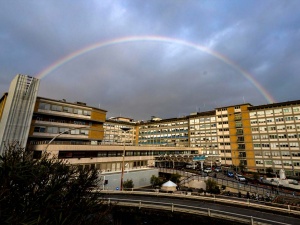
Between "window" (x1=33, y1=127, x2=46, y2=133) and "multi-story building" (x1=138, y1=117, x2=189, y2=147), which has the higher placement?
"multi-story building" (x1=138, y1=117, x2=189, y2=147)

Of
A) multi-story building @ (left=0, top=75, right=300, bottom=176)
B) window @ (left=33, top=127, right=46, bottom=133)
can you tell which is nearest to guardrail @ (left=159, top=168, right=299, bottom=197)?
multi-story building @ (left=0, top=75, right=300, bottom=176)

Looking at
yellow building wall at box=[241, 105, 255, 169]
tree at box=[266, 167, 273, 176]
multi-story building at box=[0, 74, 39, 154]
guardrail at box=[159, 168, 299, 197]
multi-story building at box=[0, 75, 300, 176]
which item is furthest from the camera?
yellow building wall at box=[241, 105, 255, 169]

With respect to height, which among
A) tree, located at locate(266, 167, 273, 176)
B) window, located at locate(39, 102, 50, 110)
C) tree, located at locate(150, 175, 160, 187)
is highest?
window, located at locate(39, 102, 50, 110)

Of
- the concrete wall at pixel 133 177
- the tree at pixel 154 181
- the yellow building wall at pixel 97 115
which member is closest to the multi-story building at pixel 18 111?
the yellow building wall at pixel 97 115

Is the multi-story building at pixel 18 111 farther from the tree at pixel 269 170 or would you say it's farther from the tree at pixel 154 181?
the tree at pixel 269 170

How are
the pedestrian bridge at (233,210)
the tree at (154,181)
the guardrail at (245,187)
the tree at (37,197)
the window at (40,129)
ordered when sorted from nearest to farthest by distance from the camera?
the tree at (37,197) < the pedestrian bridge at (233,210) < the guardrail at (245,187) < the window at (40,129) < the tree at (154,181)

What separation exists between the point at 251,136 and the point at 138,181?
2186 inches

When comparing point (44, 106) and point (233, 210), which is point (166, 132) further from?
point (233, 210)

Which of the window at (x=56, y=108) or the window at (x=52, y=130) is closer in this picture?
the window at (x=52, y=130)

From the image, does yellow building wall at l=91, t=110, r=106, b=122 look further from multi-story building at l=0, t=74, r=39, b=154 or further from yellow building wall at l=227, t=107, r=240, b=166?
yellow building wall at l=227, t=107, r=240, b=166

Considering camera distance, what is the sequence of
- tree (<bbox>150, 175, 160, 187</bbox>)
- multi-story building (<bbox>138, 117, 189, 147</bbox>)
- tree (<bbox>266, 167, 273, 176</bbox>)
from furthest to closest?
multi-story building (<bbox>138, 117, 189, 147</bbox>), tree (<bbox>266, 167, 273, 176</bbox>), tree (<bbox>150, 175, 160, 187</bbox>)

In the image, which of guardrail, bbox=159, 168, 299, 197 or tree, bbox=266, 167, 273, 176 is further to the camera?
tree, bbox=266, 167, 273, 176

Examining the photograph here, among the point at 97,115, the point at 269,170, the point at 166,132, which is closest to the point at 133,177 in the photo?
the point at 97,115

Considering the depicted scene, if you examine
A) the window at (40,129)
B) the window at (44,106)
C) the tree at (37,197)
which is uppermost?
the window at (44,106)
